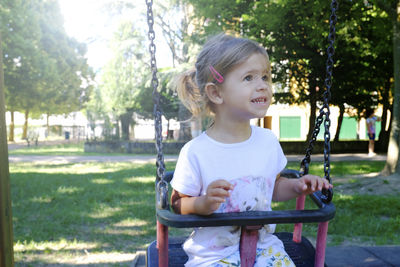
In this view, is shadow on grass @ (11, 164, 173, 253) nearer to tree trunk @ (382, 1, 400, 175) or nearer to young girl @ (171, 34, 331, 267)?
young girl @ (171, 34, 331, 267)

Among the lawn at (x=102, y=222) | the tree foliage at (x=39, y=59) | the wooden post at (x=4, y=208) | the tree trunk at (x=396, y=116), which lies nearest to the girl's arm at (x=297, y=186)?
the wooden post at (x=4, y=208)

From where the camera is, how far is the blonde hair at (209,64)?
164 centimetres

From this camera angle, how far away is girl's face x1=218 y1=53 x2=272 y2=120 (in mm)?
1604

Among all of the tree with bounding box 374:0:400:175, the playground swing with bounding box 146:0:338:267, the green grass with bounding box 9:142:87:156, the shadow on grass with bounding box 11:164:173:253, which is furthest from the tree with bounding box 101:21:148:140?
the playground swing with bounding box 146:0:338:267

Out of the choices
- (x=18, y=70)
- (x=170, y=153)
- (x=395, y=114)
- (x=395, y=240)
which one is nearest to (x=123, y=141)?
(x=170, y=153)

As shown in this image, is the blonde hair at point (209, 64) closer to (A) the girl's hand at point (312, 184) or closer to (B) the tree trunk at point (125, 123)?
(A) the girl's hand at point (312, 184)

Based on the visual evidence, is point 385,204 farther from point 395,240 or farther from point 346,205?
point 395,240

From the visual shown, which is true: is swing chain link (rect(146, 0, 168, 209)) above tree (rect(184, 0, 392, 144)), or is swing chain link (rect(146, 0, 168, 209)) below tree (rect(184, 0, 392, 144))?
below

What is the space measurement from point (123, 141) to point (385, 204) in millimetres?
11947

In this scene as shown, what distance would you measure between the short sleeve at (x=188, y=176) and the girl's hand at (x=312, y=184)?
42cm

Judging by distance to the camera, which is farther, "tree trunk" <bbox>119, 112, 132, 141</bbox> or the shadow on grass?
"tree trunk" <bbox>119, 112, 132, 141</bbox>

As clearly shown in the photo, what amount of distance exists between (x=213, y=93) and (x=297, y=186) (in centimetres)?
54

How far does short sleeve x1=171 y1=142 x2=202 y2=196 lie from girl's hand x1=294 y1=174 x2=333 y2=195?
0.42 meters

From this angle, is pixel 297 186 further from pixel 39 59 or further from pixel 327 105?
pixel 39 59
